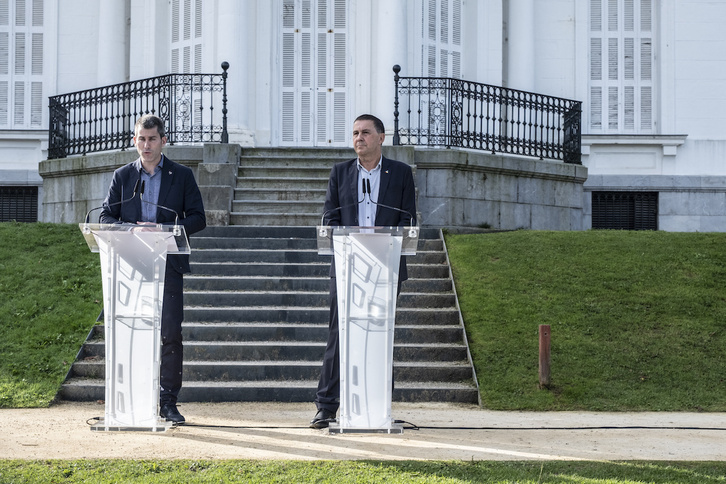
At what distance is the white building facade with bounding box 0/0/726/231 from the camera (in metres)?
18.6

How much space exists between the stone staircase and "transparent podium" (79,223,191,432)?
2622 millimetres

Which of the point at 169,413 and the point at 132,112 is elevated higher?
the point at 132,112

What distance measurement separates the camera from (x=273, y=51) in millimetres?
18594

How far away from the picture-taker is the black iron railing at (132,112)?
17125 millimetres

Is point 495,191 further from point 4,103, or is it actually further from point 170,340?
point 170,340

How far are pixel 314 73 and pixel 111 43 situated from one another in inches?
154

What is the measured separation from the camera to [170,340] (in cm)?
711

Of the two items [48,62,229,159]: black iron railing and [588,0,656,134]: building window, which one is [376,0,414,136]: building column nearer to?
[48,62,229,159]: black iron railing

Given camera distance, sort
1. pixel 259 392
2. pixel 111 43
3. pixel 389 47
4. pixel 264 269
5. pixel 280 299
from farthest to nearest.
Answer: pixel 111 43, pixel 389 47, pixel 264 269, pixel 280 299, pixel 259 392

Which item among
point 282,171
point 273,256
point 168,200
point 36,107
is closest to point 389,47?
point 282,171

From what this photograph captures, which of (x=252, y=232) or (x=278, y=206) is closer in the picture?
(x=252, y=232)

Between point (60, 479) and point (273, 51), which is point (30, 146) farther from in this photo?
point (60, 479)

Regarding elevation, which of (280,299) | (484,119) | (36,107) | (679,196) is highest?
(36,107)

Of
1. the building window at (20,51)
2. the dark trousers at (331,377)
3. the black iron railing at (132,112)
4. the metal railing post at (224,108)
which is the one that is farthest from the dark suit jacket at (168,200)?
the building window at (20,51)
